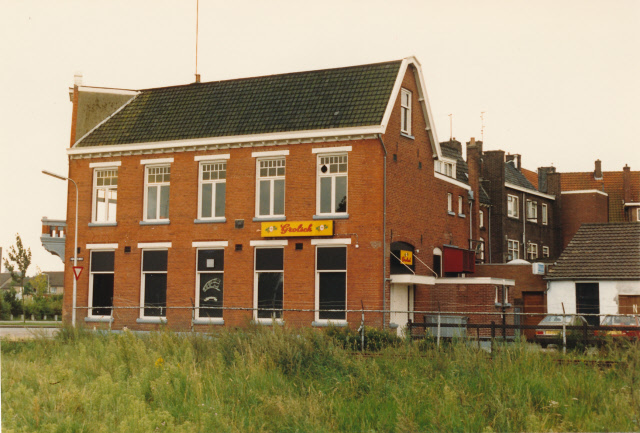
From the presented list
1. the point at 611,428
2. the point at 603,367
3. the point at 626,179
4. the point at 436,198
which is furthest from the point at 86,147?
the point at 626,179

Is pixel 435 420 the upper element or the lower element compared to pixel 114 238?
lower

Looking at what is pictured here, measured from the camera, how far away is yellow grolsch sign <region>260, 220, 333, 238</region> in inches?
1141

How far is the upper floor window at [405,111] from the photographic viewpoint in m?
31.3

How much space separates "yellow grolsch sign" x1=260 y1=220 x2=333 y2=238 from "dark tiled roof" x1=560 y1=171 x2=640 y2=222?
4317 centimetres

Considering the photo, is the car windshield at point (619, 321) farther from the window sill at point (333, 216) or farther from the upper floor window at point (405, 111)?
the upper floor window at point (405, 111)

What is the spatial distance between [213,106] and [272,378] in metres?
20.2

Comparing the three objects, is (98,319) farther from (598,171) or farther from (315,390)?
(598,171)

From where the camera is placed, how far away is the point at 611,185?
227 feet

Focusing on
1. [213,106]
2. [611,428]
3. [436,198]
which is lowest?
[611,428]

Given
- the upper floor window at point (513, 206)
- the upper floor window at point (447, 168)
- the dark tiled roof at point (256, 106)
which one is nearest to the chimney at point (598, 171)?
the upper floor window at point (513, 206)

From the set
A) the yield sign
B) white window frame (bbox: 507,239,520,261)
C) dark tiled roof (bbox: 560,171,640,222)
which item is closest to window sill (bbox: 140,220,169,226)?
the yield sign

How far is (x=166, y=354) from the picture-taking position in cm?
1719

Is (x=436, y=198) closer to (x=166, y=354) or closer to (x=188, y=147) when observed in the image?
(x=188, y=147)

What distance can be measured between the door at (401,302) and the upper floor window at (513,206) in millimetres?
24305
